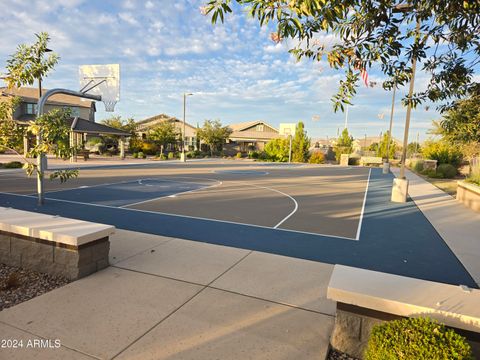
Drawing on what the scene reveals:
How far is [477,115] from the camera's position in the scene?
4.14 meters

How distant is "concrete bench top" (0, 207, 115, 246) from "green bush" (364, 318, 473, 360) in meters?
4.00

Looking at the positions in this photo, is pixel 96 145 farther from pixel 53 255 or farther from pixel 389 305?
pixel 389 305

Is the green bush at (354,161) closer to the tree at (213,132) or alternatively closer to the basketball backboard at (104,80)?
the tree at (213,132)

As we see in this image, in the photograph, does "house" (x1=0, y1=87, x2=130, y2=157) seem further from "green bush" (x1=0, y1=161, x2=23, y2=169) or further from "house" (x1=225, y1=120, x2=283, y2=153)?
"house" (x1=225, y1=120, x2=283, y2=153)

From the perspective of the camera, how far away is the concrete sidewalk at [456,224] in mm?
6613

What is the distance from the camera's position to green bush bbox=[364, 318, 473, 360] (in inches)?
92.7

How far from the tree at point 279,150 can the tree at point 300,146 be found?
116 cm

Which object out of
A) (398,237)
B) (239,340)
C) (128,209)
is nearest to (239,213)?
(128,209)

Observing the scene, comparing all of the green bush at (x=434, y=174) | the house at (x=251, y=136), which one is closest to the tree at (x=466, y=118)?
the green bush at (x=434, y=174)

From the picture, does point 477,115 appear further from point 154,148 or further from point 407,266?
point 154,148

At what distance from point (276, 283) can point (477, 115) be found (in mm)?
3644

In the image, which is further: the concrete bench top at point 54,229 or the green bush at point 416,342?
the concrete bench top at point 54,229

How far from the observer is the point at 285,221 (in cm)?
951

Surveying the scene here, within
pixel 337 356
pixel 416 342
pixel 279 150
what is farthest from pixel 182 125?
pixel 416 342
